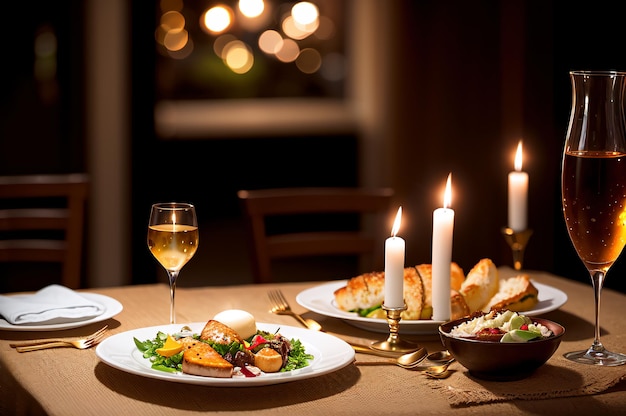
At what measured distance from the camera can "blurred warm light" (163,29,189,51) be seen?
6523mm

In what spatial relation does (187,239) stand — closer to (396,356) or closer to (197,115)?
→ (396,356)

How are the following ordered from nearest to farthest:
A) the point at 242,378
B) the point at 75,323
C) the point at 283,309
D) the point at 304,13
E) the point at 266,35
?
1. the point at 242,378
2. the point at 75,323
3. the point at 283,309
4. the point at 304,13
5. the point at 266,35

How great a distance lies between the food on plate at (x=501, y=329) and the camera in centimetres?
124

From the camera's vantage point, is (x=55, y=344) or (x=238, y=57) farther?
(x=238, y=57)

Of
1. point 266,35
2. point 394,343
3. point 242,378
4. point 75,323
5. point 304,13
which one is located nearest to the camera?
point 242,378

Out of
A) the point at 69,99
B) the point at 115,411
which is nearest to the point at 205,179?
the point at 69,99

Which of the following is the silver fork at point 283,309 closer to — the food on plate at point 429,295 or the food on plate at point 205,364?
the food on plate at point 429,295

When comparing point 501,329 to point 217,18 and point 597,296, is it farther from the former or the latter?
point 217,18

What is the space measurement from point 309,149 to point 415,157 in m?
1.25

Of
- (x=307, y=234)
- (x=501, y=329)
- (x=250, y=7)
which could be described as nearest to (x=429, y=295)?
(x=501, y=329)

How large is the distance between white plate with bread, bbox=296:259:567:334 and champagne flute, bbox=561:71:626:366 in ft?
0.73

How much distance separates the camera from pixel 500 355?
1.22m

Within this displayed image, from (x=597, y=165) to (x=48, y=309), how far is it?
0.90 metres

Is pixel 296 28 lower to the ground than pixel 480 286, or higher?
higher
